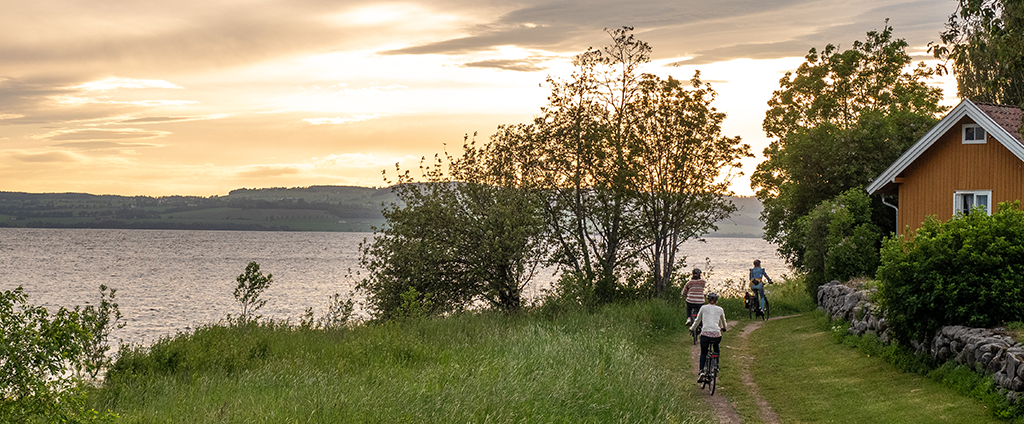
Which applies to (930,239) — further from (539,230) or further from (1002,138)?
(539,230)

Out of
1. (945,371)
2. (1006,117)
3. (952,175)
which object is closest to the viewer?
(945,371)

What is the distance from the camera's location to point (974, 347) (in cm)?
1366

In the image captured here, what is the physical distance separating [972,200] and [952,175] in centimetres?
111

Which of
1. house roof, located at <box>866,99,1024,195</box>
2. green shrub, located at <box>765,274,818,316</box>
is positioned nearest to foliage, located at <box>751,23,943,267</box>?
green shrub, located at <box>765,274,818,316</box>

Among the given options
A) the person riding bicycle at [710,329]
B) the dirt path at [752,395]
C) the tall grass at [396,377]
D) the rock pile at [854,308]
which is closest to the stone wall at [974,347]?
the rock pile at [854,308]

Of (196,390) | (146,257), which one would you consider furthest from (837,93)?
(146,257)

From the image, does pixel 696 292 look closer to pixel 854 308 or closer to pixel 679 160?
pixel 854 308

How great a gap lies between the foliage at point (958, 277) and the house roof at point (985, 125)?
7428 millimetres

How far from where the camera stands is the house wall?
79.4 ft

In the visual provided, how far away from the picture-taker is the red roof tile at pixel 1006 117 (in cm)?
2357

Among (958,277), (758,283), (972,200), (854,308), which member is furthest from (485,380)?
(972,200)

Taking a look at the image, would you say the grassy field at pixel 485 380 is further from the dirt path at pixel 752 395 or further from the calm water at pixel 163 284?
the calm water at pixel 163 284

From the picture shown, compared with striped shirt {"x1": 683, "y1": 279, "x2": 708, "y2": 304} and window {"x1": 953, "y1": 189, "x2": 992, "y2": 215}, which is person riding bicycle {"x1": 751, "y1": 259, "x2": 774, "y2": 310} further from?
striped shirt {"x1": 683, "y1": 279, "x2": 708, "y2": 304}

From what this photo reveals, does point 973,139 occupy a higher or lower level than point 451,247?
higher
